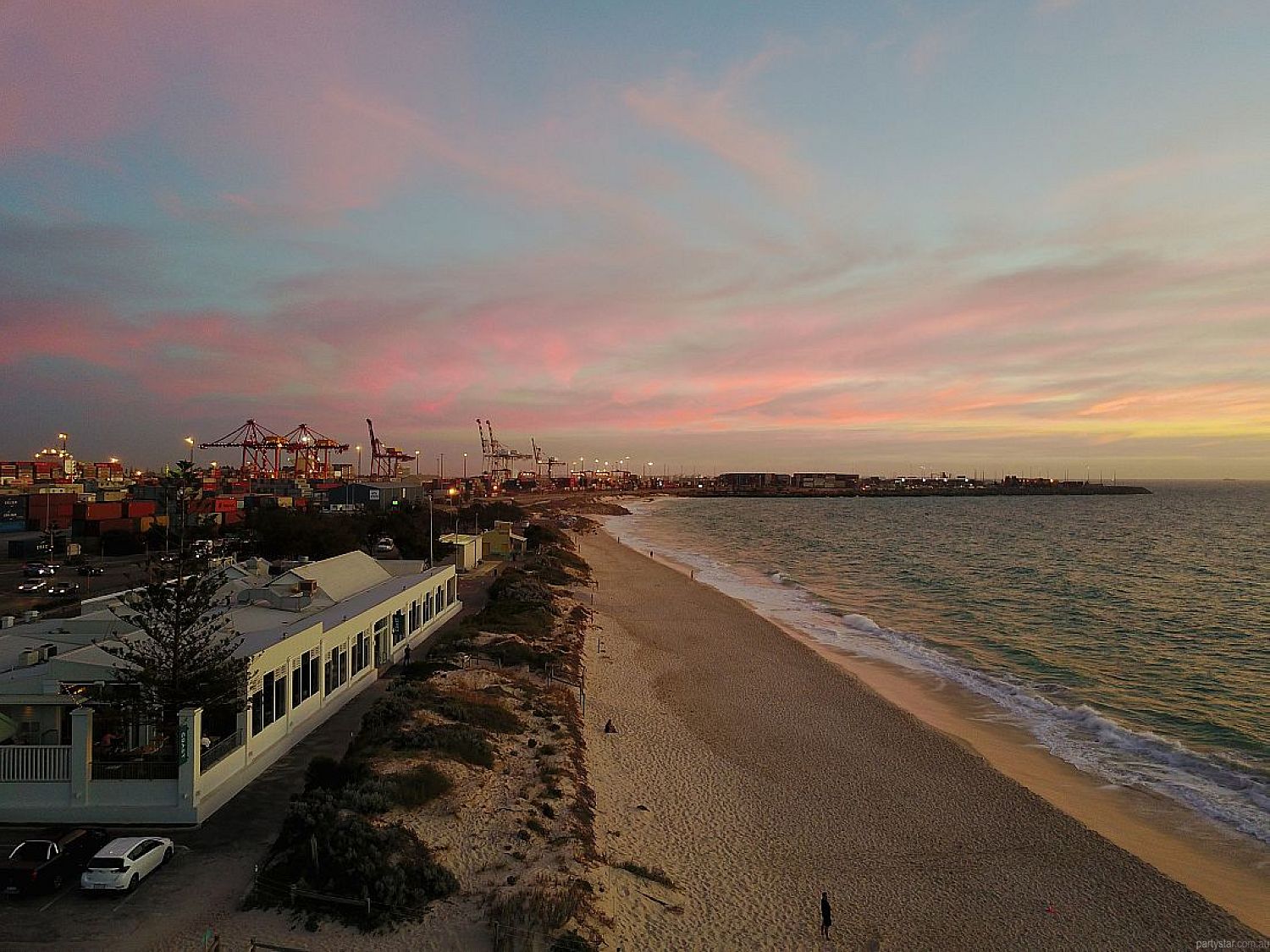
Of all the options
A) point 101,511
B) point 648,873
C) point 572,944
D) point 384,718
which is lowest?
point 648,873

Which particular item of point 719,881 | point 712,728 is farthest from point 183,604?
point 712,728

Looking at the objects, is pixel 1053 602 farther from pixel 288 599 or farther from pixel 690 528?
pixel 690 528

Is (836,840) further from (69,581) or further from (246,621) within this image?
(69,581)

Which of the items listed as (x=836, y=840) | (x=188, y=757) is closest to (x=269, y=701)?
(x=188, y=757)

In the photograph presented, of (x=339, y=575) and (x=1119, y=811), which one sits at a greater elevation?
(x=339, y=575)

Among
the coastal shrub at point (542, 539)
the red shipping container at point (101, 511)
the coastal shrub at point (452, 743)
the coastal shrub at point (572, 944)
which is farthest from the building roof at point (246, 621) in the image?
the red shipping container at point (101, 511)

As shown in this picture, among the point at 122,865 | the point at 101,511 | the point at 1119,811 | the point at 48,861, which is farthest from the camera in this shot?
the point at 101,511
